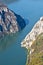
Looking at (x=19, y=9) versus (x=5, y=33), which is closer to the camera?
(x=5, y=33)

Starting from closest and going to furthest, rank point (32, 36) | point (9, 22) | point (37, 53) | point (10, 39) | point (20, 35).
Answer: point (37, 53) → point (32, 36) → point (10, 39) → point (20, 35) → point (9, 22)

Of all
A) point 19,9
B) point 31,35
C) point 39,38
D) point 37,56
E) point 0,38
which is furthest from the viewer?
point 19,9

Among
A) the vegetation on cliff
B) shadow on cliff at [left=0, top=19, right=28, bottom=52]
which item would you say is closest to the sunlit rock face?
shadow on cliff at [left=0, top=19, right=28, bottom=52]

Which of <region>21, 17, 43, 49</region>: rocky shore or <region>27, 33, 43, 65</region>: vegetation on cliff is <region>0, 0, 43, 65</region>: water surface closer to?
<region>21, 17, 43, 49</region>: rocky shore

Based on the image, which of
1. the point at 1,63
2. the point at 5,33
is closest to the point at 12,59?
the point at 1,63

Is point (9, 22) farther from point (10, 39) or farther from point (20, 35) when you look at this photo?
point (10, 39)

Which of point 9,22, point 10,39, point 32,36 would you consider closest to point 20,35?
point 10,39

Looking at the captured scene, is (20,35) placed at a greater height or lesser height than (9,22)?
lesser

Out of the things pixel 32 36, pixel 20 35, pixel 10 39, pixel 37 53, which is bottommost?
pixel 37 53

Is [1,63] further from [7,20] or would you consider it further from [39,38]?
[7,20]
